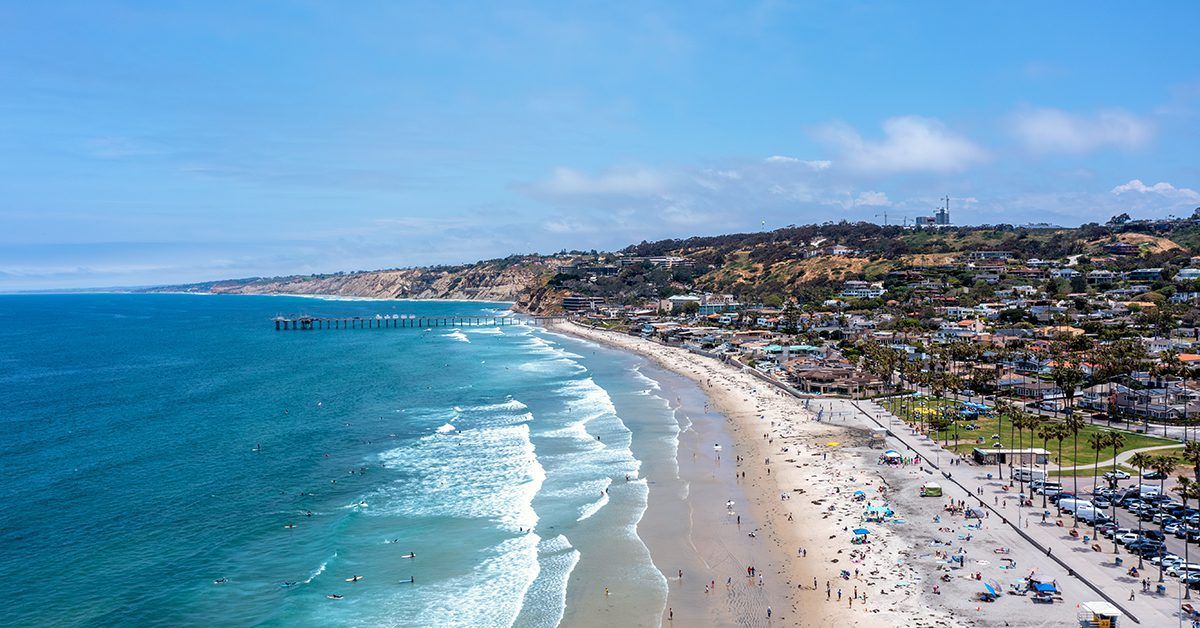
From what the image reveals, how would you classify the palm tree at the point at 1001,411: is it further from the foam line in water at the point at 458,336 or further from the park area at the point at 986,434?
the foam line in water at the point at 458,336

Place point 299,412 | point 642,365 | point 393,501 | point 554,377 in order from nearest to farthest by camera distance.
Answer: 1. point 393,501
2. point 299,412
3. point 554,377
4. point 642,365

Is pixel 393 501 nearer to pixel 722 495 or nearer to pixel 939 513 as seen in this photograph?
pixel 722 495

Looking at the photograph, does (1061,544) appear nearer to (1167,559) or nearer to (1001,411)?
(1167,559)

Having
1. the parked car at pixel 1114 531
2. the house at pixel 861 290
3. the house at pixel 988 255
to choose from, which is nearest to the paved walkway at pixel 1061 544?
the parked car at pixel 1114 531

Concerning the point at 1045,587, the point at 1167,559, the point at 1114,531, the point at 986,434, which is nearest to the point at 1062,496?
the point at 1114,531

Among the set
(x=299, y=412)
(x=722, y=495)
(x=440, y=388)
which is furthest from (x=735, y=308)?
(x=722, y=495)

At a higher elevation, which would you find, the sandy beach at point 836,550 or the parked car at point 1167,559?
the parked car at point 1167,559
